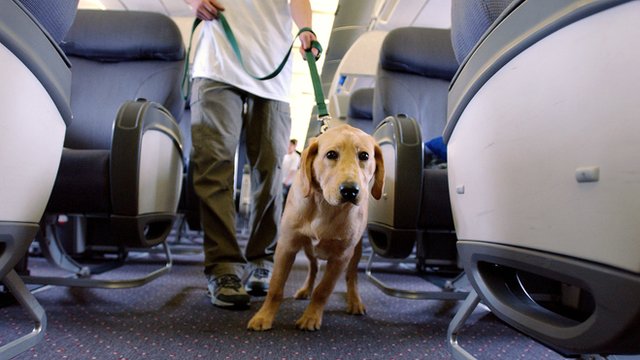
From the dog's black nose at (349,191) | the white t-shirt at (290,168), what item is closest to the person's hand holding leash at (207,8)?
the dog's black nose at (349,191)

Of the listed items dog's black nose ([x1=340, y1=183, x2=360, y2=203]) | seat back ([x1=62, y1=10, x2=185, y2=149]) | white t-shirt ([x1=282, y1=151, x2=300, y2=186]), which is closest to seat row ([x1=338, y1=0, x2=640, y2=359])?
dog's black nose ([x1=340, y1=183, x2=360, y2=203])

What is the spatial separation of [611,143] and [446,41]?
221cm

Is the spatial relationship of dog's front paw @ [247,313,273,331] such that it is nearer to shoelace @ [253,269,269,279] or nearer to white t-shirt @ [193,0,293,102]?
shoelace @ [253,269,269,279]

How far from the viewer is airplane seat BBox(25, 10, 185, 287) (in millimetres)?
1405

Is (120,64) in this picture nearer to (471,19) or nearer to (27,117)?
(27,117)

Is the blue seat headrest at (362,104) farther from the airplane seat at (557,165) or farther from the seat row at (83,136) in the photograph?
the airplane seat at (557,165)

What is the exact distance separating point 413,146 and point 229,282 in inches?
35.1

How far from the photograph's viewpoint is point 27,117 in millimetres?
731

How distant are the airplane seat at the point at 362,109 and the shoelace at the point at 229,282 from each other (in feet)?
7.91

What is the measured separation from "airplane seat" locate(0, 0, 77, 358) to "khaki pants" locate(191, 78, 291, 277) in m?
0.72

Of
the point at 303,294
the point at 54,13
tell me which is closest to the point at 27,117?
the point at 54,13

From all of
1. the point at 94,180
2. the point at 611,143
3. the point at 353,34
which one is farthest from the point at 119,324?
the point at 353,34

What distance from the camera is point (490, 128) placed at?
70 centimetres

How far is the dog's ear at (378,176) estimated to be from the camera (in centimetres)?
128
